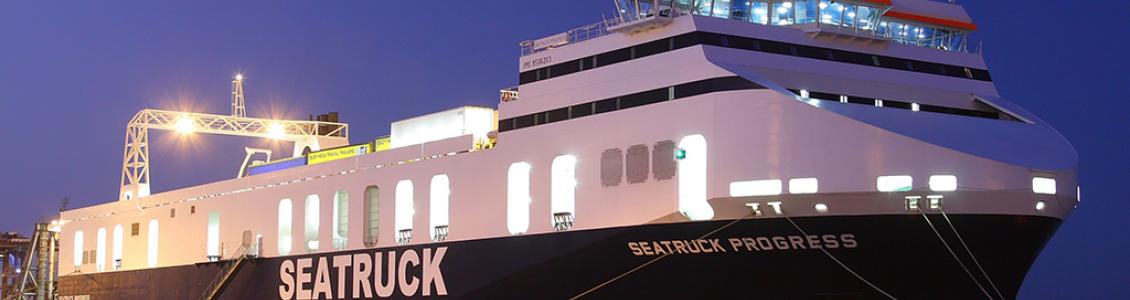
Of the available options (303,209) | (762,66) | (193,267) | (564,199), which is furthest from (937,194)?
(193,267)

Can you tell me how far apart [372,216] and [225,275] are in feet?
24.9

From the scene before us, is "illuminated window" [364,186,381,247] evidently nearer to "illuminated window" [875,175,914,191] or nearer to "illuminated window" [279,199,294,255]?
"illuminated window" [279,199,294,255]

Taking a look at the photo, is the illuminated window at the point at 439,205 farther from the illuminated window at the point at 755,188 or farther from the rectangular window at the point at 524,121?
the illuminated window at the point at 755,188

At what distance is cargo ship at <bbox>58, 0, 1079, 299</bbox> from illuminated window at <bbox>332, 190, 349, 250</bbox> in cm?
6

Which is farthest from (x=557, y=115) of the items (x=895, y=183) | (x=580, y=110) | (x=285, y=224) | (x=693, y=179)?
(x=285, y=224)

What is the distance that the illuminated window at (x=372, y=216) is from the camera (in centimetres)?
3272

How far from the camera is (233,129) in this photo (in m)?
44.3

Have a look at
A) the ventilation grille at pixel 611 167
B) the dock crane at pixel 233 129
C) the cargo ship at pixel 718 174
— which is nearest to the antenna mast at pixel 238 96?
the dock crane at pixel 233 129

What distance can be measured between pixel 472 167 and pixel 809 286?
357 inches

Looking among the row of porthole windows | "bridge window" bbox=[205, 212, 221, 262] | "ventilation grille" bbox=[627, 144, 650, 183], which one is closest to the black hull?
"ventilation grille" bbox=[627, 144, 650, 183]

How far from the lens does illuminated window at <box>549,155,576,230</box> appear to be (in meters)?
26.8

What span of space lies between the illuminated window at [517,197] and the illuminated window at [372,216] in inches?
215

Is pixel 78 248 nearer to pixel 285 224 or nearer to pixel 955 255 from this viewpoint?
pixel 285 224

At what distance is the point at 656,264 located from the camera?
81.1 ft
